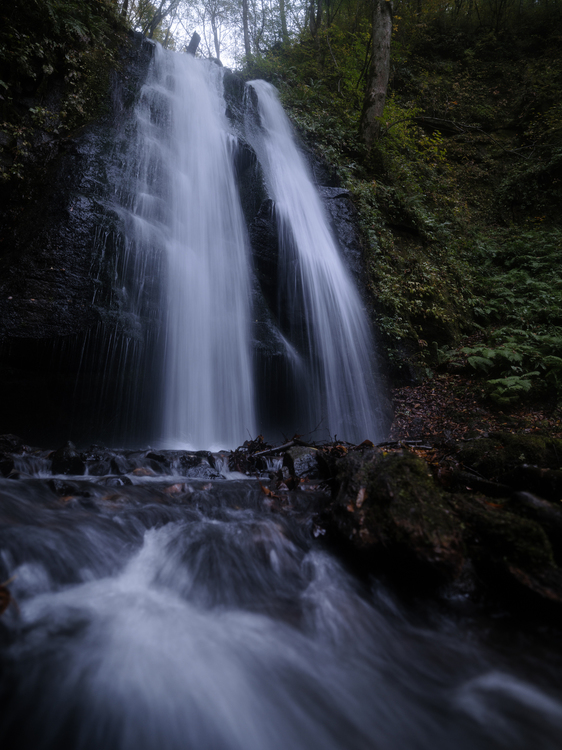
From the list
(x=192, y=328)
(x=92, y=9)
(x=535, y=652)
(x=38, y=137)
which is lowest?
(x=535, y=652)

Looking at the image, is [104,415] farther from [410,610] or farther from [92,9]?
[92,9]

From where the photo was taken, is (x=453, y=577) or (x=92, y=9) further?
(x=92, y=9)

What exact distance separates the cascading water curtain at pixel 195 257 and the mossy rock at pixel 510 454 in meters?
4.60

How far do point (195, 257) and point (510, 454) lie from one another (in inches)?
281

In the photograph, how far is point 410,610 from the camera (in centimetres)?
234

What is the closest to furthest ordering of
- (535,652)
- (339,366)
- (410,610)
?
(535,652), (410,610), (339,366)

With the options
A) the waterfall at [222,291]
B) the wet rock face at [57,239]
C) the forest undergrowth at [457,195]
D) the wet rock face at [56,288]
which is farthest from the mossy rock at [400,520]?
the wet rock face at [57,239]

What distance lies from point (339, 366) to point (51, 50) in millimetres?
9041

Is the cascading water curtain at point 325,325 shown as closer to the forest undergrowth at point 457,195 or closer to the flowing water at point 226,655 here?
the forest undergrowth at point 457,195

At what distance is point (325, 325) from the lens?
8758 millimetres

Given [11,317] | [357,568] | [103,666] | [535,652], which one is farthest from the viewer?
[11,317]

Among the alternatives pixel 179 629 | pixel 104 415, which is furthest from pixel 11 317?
pixel 179 629

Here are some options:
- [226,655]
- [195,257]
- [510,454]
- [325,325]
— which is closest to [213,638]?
[226,655]

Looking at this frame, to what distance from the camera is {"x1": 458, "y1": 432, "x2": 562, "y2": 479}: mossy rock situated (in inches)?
142
